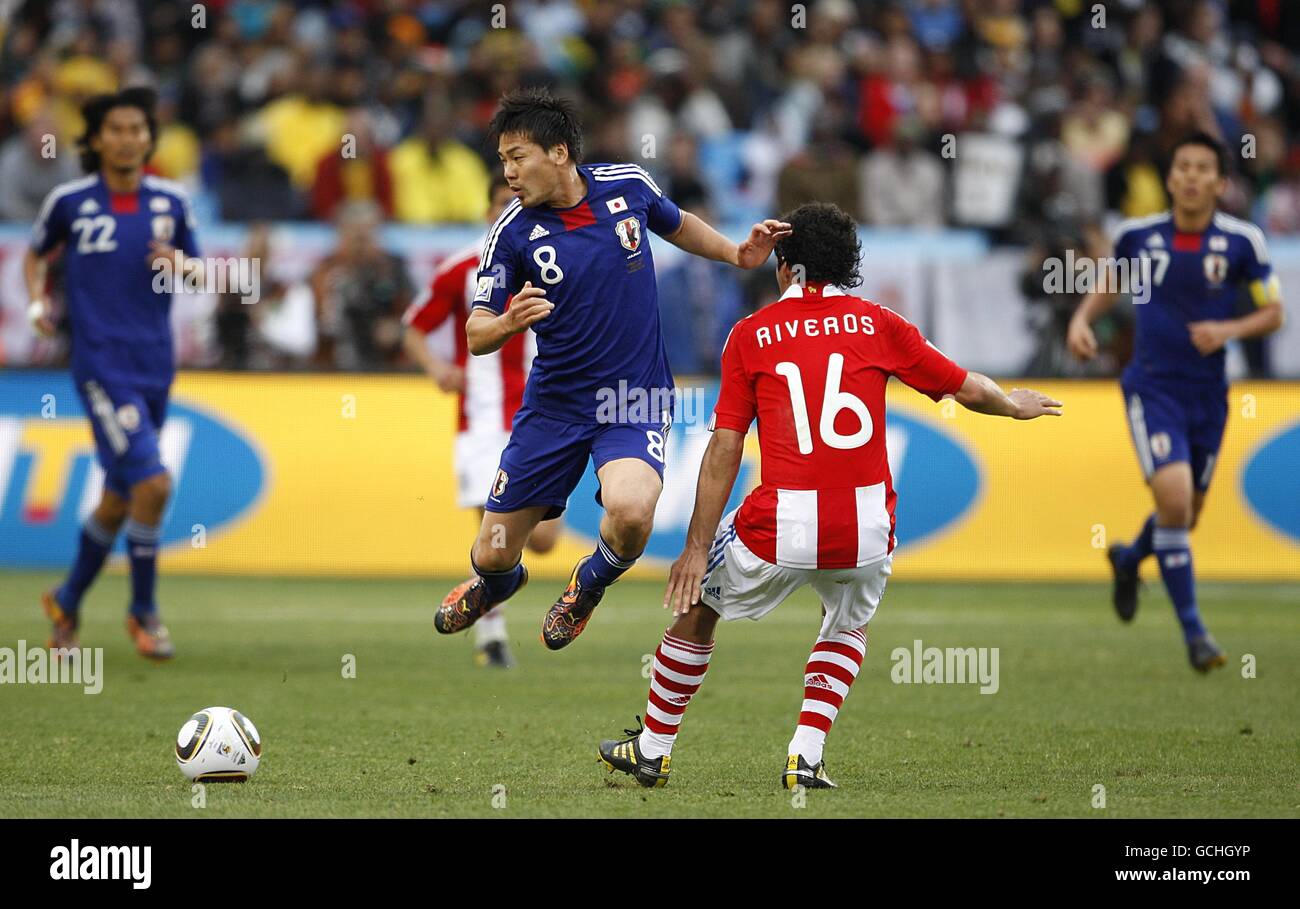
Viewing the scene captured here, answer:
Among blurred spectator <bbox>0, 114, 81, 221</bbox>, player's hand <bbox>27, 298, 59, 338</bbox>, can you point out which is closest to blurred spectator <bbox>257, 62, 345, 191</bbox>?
blurred spectator <bbox>0, 114, 81, 221</bbox>

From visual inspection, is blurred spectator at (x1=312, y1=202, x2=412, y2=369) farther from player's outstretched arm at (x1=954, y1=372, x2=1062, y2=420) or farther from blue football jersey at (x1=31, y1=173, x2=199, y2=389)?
player's outstretched arm at (x1=954, y1=372, x2=1062, y2=420)

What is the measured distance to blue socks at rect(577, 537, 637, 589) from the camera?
699 cm

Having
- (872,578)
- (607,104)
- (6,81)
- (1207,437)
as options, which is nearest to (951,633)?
(1207,437)

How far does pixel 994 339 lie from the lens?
51.0 feet

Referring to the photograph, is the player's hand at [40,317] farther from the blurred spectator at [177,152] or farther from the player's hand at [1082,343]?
the blurred spectator at [177,152]

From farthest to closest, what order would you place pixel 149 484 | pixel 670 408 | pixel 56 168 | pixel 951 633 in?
pixel 56 168 → pixel 951 633 → pixel 149 484 → pixel 670 408

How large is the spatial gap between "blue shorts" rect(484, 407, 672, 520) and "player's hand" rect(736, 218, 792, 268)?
2.34 feet

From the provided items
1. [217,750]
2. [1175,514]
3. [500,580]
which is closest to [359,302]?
[1175,514]

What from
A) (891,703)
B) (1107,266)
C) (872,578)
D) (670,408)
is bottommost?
(891,703)

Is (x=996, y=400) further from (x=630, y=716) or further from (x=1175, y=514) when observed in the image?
(x=1175, y=514)

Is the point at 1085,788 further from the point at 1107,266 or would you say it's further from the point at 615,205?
the point at 1107,266

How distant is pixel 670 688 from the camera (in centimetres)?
632

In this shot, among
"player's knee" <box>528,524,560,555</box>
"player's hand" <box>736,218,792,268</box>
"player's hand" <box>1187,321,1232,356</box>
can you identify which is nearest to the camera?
"player's hand" <box>736,218,792,268</box>

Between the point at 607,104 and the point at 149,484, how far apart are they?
9.90m
